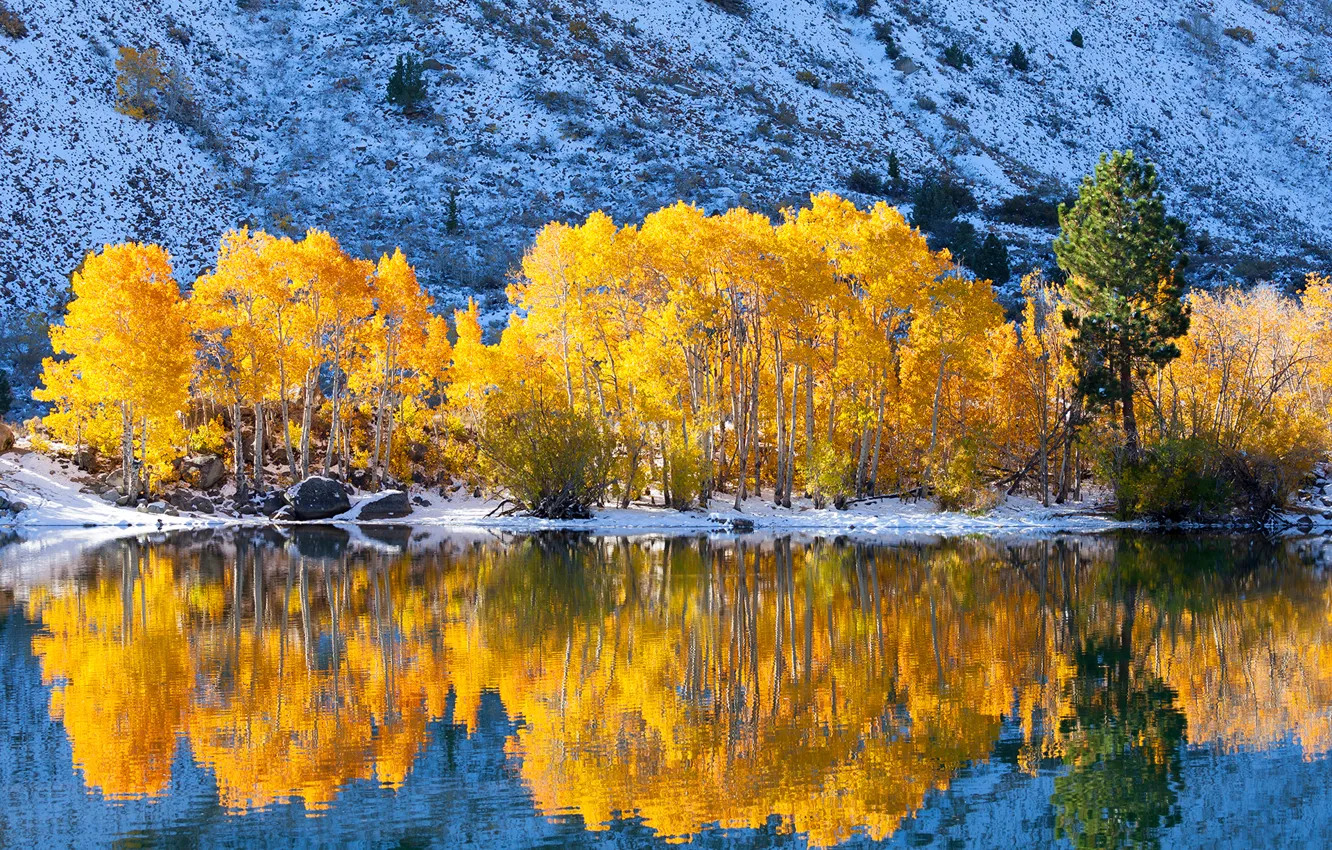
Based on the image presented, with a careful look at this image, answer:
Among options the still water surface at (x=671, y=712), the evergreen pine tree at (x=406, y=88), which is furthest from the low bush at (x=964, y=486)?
the evergreen pine tree at (x=406, y=88)

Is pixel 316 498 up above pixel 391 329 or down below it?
below

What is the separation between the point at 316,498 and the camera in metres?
41.8

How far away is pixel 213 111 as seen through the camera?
88.0 meters

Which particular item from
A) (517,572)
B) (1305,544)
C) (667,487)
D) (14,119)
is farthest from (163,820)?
(14,119)

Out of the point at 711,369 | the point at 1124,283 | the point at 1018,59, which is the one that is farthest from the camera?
A: the point at 1018,59

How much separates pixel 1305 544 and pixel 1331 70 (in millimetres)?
108308

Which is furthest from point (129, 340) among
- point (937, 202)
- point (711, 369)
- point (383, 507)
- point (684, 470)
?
point (937, 202)

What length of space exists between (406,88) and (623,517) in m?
57.5

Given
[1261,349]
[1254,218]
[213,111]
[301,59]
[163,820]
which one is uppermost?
[301,59]

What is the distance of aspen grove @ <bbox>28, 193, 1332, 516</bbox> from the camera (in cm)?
3788

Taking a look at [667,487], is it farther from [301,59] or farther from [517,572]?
[301,59]

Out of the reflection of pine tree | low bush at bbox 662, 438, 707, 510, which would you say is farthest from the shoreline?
the reflection of pine tree

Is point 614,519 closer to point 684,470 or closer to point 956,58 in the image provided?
point 684,470

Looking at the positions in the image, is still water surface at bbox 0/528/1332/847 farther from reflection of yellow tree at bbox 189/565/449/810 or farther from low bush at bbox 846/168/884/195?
low bush at bbox 846/168/884/195
